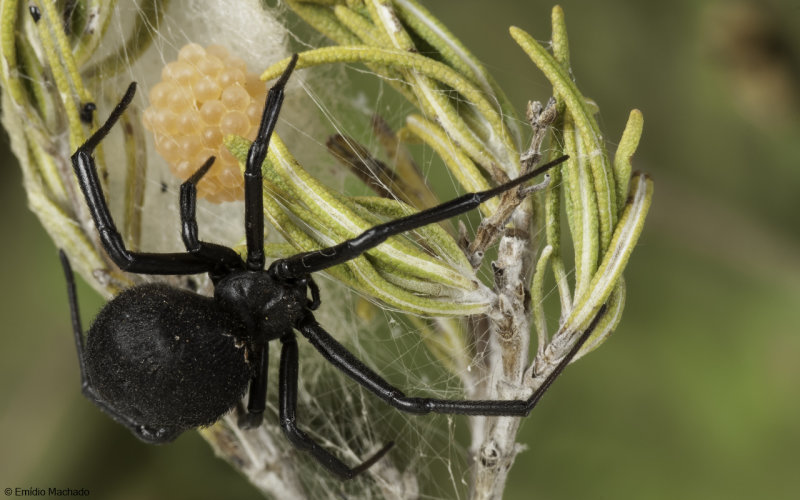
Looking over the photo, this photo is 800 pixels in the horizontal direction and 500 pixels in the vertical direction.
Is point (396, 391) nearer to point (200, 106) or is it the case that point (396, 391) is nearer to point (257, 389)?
point (257, 389)

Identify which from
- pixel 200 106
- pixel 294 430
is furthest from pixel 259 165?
→ pixel 294 430

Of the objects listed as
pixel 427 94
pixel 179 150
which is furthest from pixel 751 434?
pixel 179 150

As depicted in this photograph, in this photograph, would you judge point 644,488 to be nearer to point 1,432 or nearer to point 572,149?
point 572,149

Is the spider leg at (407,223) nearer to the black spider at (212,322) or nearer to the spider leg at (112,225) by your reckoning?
the black spider at (212,322)

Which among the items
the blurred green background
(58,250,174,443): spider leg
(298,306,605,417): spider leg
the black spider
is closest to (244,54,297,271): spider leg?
the black spider

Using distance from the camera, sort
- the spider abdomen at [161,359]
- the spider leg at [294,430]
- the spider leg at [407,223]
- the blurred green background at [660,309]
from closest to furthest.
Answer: the spider leg at [407,223] → the spider abdomen at [161,359] → the spider leg at [294,430] → the blurred green background at [660,309]

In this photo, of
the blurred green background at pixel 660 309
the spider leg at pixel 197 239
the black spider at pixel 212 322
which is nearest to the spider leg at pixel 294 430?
the black spider at pixel 212 322
